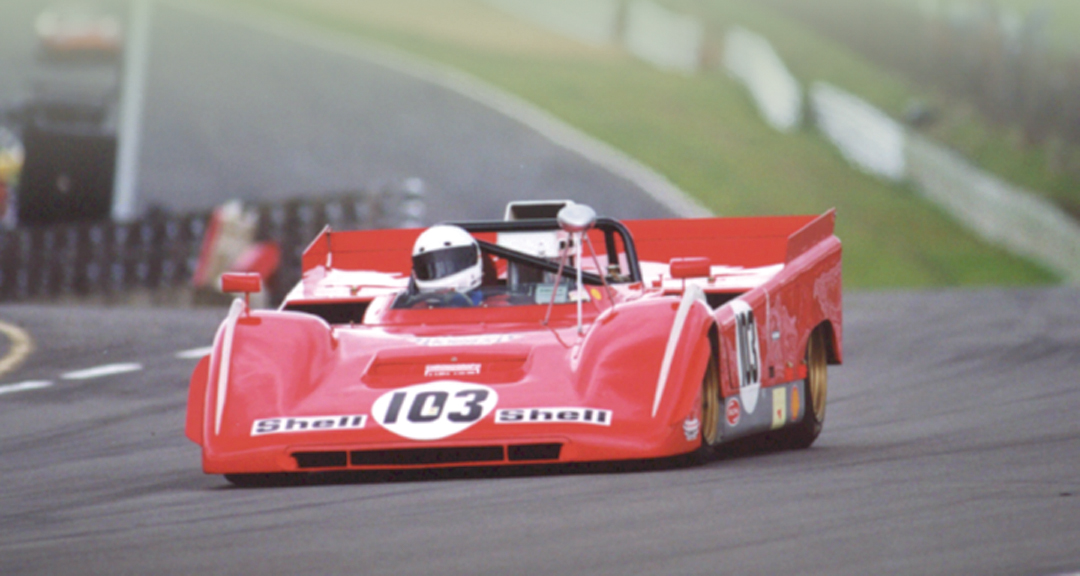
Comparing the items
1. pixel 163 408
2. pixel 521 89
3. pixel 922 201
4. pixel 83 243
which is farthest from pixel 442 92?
pixel 163 408

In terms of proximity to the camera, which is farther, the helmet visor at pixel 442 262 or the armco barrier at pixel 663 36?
the armco barrier at pixel 663 36

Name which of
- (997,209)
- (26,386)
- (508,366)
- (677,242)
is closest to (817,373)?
(677,242)

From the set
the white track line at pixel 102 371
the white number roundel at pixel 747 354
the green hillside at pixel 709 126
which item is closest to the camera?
the white number roundel at pixel 747 354

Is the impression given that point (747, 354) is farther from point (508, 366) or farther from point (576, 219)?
point (508, 366)

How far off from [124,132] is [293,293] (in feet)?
68.7

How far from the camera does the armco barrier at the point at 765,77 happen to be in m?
39.8

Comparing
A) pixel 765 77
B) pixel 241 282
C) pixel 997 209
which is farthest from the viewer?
pixel 765 77

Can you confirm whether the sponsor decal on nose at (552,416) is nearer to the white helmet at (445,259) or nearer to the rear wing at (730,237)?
the white helmet at (445,259)

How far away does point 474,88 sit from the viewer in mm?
43000

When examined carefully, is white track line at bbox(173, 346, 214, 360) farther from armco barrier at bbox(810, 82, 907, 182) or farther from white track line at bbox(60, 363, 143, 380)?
armco barrier at bbox(810, 82, 907, 182)

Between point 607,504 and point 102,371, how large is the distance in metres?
8.00

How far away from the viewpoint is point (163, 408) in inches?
435

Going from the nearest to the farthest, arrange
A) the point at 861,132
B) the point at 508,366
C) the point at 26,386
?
1. the point at 508,366
2. the point at 26,386
3. the point at 861,132

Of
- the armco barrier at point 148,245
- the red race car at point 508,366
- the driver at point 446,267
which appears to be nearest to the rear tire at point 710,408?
the red race car at point 508,366
